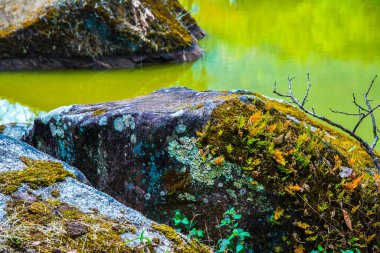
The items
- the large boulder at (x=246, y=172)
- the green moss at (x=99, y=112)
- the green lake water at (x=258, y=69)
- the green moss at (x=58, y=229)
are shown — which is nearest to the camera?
the green moss at (x=58, y=229)

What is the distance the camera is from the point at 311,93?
7043 mm

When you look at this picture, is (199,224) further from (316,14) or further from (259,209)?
(316,14)

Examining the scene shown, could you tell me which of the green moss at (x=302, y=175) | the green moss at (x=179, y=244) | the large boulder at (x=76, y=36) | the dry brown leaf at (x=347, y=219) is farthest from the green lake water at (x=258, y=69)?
the green moss at (x=179, y=244)

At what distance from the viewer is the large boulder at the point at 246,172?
2.52m

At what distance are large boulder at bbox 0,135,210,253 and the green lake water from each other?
4115mm

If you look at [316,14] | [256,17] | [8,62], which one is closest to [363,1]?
[316,14]

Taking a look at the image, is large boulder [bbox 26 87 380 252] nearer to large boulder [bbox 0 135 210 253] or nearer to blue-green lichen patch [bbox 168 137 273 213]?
blue-green lichen patch [bbox 168 137 273 213]

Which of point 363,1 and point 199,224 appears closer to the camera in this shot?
point 199,224

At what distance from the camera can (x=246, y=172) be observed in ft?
8.58

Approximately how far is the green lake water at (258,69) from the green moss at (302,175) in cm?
309

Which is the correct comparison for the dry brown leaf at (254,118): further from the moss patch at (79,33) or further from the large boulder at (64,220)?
the moss patch at (79,33)

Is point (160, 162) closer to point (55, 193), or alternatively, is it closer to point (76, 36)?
point (55, 193)

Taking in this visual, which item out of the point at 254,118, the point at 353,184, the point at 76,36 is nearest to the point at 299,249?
the point at 353,184

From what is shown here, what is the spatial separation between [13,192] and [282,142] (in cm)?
134
